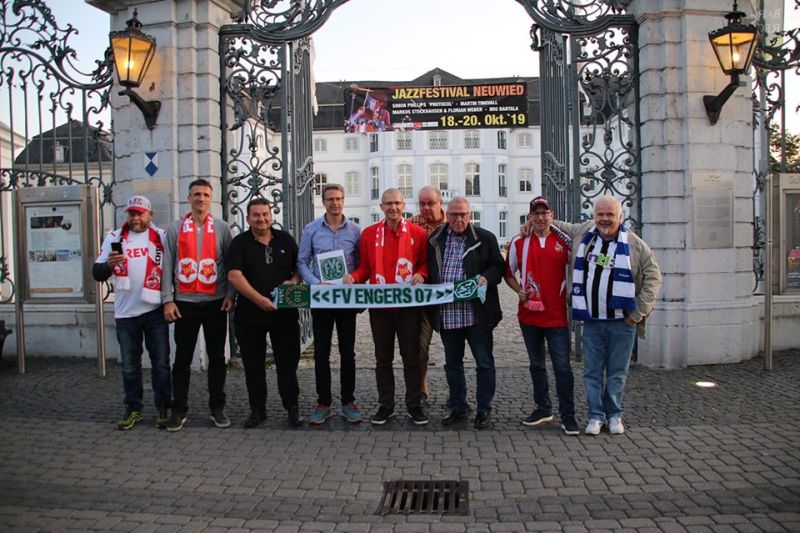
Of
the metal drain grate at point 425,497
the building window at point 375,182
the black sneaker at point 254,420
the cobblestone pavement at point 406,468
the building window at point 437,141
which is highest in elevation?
the building window at point 437,141

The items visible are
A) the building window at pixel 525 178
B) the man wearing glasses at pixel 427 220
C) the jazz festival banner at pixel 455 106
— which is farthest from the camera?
the building window at pixel 525 178

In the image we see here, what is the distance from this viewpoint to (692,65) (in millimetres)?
8211

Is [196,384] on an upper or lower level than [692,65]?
lower

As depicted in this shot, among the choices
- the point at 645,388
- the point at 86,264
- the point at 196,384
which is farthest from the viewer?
the point at 86,264

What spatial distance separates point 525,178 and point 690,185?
4847 centimetres

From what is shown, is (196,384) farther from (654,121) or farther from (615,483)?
(654,121)

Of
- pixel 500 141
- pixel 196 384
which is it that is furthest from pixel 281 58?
pixel 500 141

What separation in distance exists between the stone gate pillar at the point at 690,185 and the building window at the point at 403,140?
4708 centimetres

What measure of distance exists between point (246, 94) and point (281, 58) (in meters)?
0.66

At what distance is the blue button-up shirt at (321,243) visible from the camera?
6250 mm

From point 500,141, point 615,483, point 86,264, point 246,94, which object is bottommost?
point 615,483

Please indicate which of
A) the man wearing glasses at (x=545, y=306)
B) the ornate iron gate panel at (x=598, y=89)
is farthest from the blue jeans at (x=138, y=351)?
the ornate iron gate panel at (x=598, y=89)

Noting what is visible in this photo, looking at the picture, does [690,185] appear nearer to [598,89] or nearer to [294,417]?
[598,89]

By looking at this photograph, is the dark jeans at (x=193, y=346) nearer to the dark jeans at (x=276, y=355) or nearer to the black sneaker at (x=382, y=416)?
the dark jeans at (x=276, y=355)
